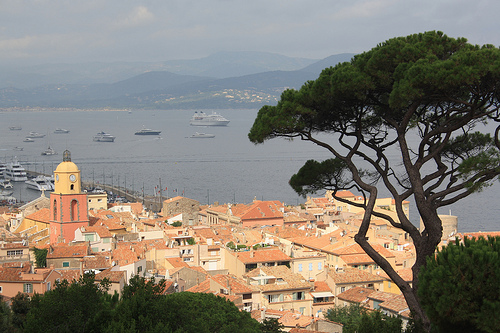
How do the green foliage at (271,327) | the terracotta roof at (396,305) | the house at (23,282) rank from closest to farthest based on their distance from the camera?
the green foliage at (271,327)
the terracotta roof at (396,305)
the house at (23,282)

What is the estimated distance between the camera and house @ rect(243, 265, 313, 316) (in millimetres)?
19188

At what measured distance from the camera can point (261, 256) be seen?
76.7ft

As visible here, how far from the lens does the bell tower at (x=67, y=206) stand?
28.4 metres

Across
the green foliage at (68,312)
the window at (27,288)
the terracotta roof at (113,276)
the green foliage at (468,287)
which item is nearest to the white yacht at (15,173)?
the terracotta roof at (113,276)

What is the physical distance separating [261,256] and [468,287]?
16.8m

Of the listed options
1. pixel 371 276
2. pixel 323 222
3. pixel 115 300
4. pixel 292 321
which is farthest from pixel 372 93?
pixel 323 222

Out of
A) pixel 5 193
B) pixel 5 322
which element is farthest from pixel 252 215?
pixel 5 193

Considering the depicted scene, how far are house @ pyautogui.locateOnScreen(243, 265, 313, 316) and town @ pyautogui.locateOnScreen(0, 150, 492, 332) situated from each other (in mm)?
28

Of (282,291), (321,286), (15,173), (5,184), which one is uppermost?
(282,291)

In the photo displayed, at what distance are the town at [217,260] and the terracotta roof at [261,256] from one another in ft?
0.11

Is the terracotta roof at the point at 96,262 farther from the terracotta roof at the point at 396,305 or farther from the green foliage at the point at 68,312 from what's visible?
the green foliage at the point at 68,312

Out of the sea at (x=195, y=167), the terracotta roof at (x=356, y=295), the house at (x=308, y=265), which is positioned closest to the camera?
the terracotta roof at (x=356, y=295)

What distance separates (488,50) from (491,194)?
68.6 metres

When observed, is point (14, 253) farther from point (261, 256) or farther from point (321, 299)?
point (321, 299)
